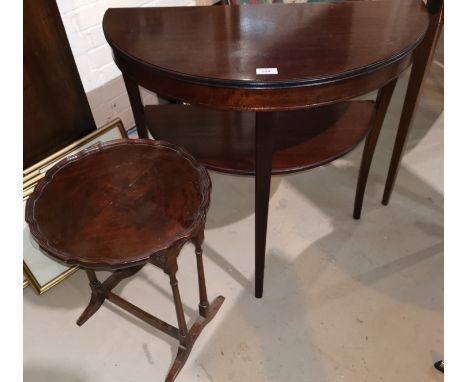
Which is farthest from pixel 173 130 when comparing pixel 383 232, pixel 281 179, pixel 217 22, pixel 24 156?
pixel 383 232

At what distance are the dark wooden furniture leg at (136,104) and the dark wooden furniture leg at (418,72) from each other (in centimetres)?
91

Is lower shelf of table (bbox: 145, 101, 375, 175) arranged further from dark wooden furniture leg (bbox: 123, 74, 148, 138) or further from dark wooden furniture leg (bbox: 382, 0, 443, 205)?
dark wooden furniture leg (bbox: 382, 0, 443, 205)

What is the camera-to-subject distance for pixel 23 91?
1.41 meters

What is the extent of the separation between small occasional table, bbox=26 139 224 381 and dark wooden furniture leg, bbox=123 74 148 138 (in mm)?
209

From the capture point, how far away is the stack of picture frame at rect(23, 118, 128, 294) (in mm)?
1462

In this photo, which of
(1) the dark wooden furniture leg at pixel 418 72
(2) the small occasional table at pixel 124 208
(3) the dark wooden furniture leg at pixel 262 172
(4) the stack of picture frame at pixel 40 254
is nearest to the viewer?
(2) the small occasional table at pixel 124 208

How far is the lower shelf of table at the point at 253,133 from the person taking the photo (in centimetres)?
134

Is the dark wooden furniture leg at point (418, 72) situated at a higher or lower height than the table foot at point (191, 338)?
higher

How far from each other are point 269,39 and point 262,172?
14.1 inches

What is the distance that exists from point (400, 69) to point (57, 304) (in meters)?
1.34

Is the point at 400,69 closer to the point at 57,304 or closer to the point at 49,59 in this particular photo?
the point at 49,59

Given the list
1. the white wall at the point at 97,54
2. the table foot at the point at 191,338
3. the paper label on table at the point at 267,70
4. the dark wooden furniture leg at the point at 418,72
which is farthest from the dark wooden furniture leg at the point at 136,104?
the dark wooden furniture leg at the point at 418,72

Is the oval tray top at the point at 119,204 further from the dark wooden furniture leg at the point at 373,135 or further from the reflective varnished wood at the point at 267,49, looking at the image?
the dark wooden furniture leg at the point at 373,135

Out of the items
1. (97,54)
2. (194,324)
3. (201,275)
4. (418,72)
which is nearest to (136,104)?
(97,54)
